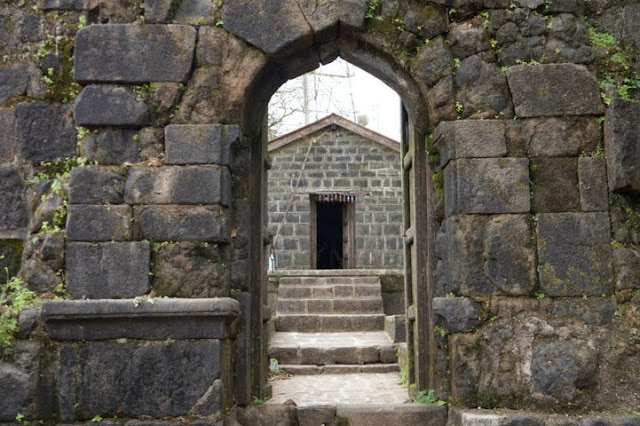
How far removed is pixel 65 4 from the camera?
4090 mm

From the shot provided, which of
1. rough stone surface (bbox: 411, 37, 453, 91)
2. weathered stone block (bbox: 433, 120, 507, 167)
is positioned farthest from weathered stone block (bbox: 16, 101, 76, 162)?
weathered stone block (bbox: 433, 120, 507, 167)

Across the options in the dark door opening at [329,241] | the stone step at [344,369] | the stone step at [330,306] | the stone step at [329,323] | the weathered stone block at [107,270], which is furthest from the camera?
the dark door opening at [329,241]

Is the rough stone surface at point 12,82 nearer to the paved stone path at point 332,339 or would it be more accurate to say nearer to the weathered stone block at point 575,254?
the weathered stone block at point 575,254

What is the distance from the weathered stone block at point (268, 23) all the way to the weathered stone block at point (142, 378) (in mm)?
1980

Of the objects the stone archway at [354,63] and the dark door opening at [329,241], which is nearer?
the stone archway at [354,63]

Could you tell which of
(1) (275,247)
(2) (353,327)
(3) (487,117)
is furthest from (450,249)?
(1) (275,247)

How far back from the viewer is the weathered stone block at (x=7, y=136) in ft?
13.2

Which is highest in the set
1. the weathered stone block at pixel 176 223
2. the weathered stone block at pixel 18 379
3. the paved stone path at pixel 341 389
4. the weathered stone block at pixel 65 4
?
the weathered stone block at pixel 65 4

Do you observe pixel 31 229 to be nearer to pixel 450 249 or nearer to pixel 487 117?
pixel 450 249

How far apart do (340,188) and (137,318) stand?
1013 centimetres

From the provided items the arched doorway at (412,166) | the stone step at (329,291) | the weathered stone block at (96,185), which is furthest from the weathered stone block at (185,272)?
the stone step at (329,291)

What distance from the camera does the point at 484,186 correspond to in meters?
3.91

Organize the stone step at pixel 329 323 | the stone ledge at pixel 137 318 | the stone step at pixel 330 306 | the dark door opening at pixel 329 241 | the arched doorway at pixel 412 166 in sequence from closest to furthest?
the stone ledge at pixel 137 318
the arched doorway at pixel 412 166
the stone step at pixel 329 323
the stone step at pixel 330 306
the dark door opening at pixel 329 241

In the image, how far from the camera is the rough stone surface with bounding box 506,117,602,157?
3.96 metres
